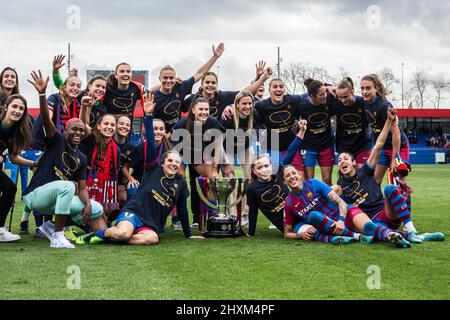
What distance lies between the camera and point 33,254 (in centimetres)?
561

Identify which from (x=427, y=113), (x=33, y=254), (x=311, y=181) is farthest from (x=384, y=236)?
(x=427, y=113)

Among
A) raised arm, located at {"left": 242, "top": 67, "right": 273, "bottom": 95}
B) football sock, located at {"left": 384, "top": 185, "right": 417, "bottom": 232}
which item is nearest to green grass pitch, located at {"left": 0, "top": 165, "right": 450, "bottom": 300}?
football sock, located at {"left": 384, "top": 185, "right": 417, "bottom": 232}

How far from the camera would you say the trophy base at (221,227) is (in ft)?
22.7

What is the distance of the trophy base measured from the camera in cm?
693

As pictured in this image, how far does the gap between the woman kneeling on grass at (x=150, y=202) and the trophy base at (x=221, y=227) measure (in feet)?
1.03

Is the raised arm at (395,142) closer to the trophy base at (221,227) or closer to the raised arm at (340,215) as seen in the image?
the raised arm at (340,215)

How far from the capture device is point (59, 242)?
6.06 metres

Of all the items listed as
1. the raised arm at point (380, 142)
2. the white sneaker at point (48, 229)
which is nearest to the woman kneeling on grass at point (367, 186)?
the raised arm at point (380, 142)

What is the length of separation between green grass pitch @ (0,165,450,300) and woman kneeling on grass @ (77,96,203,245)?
18 cm

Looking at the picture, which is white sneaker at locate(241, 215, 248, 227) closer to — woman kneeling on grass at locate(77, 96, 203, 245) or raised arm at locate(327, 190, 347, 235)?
woman kneeling on grass at locate(77, 96, 203, 245)

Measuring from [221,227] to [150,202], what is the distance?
949mm

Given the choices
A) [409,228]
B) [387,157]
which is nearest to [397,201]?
[409,228]

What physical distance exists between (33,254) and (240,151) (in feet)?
10.9
